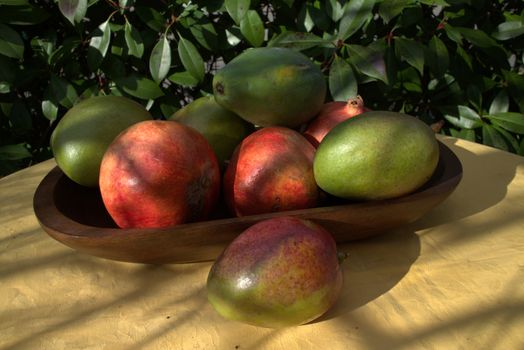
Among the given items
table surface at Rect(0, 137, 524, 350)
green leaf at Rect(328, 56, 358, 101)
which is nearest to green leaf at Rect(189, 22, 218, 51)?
green leaf at Rect(328, 56, 358, 101)

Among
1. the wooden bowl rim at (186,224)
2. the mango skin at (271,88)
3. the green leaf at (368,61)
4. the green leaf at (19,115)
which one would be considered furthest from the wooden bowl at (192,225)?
the green leaf at (19,115)

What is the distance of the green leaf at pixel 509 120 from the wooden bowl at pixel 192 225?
2.62 ft

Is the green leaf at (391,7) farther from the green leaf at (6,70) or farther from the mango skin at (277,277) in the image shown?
the green leaf at (6,70)

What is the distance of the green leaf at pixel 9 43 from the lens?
1.29 metres

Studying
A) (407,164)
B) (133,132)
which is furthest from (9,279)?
(407,164)

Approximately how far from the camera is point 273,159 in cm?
78

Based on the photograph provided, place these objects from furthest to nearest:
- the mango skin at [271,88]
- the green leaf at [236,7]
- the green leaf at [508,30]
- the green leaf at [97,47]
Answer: the green leaf at [508,30]
the green leaf at [97,47]
the green leaf at [236,7]
the mango skin at [271,88]

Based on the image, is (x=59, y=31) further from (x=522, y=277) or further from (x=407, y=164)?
(x=522, y=277)

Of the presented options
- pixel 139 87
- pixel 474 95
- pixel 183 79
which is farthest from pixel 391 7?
pixel 139 87

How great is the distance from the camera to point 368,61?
1.27m

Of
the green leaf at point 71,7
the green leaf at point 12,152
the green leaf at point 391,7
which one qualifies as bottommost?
the green leaf at point 12,152

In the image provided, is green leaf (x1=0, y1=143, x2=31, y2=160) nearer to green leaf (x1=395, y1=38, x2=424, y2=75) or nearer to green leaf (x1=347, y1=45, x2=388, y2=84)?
green leaf (x1=347, y1=45, x2=388, y2=84)

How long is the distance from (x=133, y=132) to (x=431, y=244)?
0.47 m

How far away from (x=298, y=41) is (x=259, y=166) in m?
0.64
